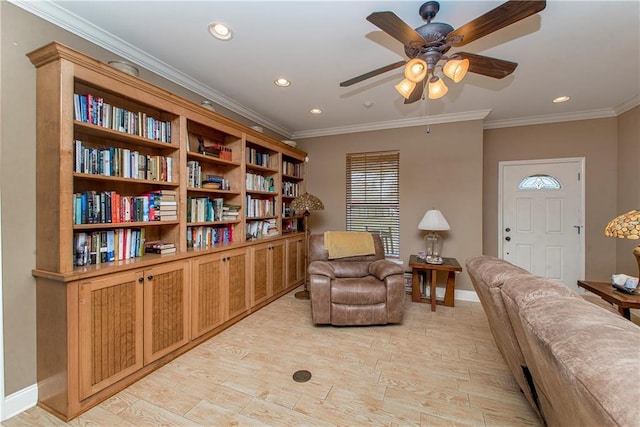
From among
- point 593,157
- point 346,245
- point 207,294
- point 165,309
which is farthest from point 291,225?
point 593,157

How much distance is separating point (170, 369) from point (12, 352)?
91 centimetres

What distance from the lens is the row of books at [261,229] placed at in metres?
3.38

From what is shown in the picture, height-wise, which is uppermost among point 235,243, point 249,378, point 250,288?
point 235,243

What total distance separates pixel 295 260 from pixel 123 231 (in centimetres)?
234

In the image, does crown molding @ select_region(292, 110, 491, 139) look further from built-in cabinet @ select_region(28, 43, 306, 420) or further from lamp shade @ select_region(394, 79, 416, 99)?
lamp shade @ select_region(394, 79, 416, 99)

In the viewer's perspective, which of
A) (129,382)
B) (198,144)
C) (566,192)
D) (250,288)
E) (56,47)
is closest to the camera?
(56,47)

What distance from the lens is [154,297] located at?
203 cm

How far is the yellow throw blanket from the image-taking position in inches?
133

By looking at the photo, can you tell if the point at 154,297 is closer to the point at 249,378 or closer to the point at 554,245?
the point at 249,378

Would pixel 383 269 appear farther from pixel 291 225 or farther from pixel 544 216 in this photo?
pixel 544 216

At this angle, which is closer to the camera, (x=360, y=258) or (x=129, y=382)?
(x=129, y=382)

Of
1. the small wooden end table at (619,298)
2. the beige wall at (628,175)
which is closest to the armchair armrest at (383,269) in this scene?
the small wooden end table at (619,298)

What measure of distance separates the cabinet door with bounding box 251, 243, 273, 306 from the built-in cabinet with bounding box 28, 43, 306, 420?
0.04 meters

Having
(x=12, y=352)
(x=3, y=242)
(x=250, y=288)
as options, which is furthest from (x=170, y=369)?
(x=3, y=242)
